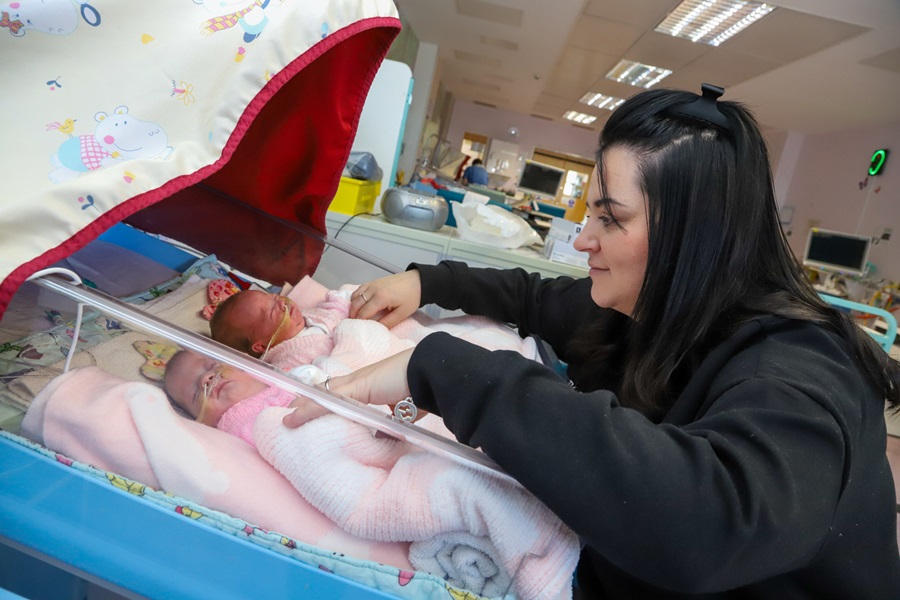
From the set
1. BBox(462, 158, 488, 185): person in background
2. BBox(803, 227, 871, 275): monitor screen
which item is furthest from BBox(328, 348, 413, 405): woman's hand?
BBox(462, 158, 488, 185): person in background

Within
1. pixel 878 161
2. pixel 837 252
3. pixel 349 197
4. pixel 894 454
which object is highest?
pixel 878 161

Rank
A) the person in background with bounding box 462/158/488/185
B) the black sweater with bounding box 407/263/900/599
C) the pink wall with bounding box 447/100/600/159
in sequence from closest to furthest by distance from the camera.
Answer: the black sweater with bounding box 407/263/900/599, the person in background with bounding box 462/158/488/185, the pink wall with bounding box 447/100/600/159

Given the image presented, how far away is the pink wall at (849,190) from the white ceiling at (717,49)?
8.1 inches

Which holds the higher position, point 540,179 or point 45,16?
point 540,179

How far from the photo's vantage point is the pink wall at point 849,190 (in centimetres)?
571

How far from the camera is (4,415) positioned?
61cm

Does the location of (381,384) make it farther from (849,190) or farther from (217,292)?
(849,190)

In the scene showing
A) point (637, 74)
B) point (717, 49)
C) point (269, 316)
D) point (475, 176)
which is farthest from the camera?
point (475, 176)

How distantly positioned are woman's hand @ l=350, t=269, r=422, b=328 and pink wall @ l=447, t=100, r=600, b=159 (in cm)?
1106

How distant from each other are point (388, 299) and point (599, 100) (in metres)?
7.83

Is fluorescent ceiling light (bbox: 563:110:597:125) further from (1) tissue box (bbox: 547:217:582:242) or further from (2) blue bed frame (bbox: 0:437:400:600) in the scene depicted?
(2) blue bed frame (bbox: 0:437:400:600)

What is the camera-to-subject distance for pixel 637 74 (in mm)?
6094

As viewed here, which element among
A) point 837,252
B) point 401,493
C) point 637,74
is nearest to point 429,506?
point 401,493

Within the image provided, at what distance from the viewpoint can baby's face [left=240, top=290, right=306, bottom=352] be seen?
3.43ft
